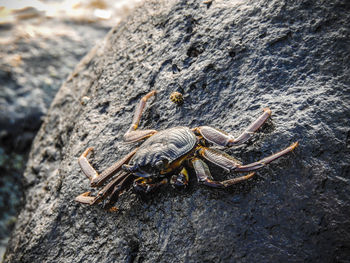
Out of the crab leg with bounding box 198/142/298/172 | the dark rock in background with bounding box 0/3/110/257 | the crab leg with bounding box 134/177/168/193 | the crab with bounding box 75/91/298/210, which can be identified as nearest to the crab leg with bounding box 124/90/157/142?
the crab with bounding box 75/91/298/210

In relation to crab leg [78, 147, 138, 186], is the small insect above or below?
above

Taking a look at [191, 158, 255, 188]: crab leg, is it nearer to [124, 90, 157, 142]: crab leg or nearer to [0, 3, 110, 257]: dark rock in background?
[124, 90, 157, 142]: crab leg

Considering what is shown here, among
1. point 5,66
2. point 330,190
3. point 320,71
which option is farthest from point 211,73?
point 5,66

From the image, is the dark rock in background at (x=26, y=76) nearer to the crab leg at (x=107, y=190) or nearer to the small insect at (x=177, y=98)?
the crab leg at (x=107, y=190)

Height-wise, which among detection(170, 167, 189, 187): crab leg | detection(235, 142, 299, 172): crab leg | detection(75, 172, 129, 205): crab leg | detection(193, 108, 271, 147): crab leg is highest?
detection(193, 108, 271, 147): crab leg

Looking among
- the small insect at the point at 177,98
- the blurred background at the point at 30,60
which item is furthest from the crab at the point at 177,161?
the blurred background at the point at 30,60
